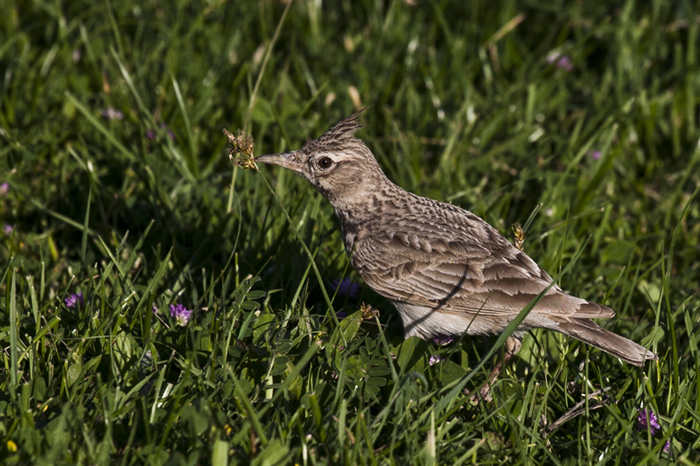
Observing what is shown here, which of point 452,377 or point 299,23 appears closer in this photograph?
point 452,377

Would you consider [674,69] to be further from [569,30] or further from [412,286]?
[412,286]

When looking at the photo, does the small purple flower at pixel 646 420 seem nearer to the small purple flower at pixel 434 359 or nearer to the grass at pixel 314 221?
the grass at pixel 314 221

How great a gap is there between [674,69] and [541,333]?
4219 mm

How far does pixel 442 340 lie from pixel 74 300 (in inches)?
88.3

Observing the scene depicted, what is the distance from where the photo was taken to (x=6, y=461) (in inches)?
131

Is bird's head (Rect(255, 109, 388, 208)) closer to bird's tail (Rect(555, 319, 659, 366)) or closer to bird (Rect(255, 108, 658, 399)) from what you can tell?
bird (Rect(255, 108, 658, 399))

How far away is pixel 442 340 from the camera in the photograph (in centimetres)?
487

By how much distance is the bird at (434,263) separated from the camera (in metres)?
4.32

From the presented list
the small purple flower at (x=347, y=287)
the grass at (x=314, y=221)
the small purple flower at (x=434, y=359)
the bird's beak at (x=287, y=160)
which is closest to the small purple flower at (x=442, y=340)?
the grass at (x=314, y=221)

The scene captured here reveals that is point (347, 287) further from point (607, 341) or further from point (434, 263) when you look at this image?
point (607, 341)

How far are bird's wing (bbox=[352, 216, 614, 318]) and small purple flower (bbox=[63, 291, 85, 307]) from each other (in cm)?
165

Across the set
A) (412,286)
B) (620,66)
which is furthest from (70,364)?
(620,66)

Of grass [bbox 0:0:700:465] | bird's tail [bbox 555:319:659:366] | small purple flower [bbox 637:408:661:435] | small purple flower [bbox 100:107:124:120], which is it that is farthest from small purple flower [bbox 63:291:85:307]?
small purple flower [bbox 637:408:661:435]

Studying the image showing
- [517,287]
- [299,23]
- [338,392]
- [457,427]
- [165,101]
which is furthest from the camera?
[299,23]
